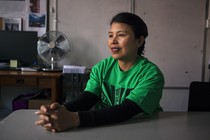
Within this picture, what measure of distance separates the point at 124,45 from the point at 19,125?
25.4 inches

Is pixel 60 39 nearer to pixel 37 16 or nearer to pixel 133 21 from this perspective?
pixel 37 16

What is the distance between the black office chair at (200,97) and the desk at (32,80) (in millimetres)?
1425

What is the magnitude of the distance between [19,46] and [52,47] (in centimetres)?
47

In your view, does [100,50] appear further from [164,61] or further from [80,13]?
[164,61]

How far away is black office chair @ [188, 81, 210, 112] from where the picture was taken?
5.83ft

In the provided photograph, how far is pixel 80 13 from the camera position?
3139mm

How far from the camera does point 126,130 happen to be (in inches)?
36.8

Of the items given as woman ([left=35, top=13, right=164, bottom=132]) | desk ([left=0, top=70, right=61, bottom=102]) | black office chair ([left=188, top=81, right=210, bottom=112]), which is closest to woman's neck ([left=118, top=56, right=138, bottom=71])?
woman ([left=35, top=13, right=164, bottom=132])

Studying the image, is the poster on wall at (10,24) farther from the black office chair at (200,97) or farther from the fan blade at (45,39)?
the black office chair at (200,97)

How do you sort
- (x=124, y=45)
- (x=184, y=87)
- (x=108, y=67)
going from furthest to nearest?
(x=184, y=87) → (x=108, y=67) → (x=124, y=45)

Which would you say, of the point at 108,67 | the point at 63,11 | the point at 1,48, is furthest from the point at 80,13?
the point at 108,67

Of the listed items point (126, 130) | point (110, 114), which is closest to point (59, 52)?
point (110, 114)

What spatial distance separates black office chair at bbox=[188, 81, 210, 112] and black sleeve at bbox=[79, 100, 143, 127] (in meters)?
0.86

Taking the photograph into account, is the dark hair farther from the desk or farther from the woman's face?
the desk
